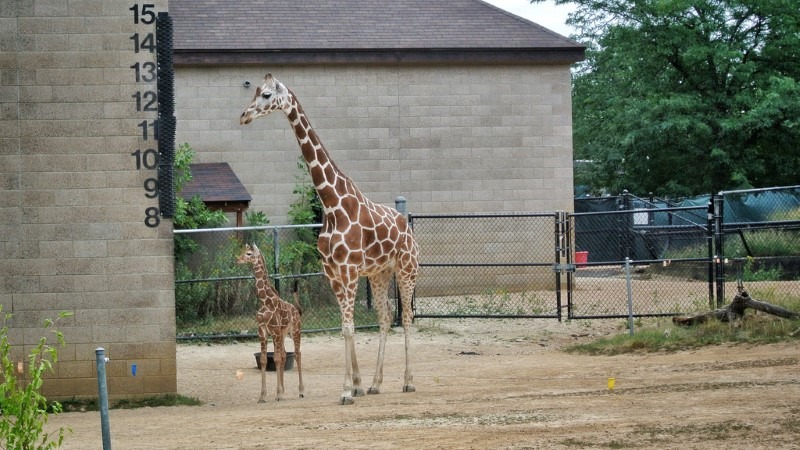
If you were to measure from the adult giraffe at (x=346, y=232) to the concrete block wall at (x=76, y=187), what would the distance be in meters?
1.51

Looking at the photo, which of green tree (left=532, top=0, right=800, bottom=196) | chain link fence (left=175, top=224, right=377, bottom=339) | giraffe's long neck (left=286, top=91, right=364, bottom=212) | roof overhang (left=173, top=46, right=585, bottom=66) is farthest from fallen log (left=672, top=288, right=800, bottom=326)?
green tree (left=532, top=0, right=800, bottom=196)

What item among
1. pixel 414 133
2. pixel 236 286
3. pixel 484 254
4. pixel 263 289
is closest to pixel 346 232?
pixel 263 289

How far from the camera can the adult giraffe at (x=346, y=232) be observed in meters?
12.9

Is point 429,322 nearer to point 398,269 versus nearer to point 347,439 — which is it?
point 398,269

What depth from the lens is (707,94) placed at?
31594mm

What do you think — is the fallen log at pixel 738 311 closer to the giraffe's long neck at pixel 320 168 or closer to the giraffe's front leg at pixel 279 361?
the giraffe's long neck at pixel 320 168

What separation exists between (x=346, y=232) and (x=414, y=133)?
1167cm

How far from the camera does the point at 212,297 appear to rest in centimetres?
1916

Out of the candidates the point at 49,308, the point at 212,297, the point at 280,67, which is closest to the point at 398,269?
the point at 49,308

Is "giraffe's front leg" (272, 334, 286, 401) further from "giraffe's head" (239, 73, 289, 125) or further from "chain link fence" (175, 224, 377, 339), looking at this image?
"chain link fence" (175, 224, 377, 339)

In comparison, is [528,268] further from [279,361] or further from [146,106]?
[146,106]

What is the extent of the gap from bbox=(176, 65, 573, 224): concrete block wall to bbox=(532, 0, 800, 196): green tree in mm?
6873

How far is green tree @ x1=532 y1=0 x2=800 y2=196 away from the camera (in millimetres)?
Result: 30094

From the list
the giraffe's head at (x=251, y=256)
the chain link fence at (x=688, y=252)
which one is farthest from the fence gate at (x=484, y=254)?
the giraffe's head at (x=251, y=256)
